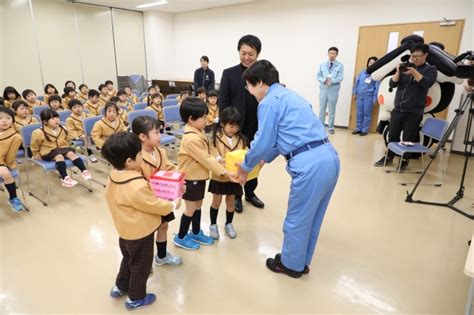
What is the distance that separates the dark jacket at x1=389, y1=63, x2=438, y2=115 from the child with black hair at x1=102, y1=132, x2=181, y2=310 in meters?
3.39

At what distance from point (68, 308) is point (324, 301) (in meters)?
1.51

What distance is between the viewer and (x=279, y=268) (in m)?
2.10

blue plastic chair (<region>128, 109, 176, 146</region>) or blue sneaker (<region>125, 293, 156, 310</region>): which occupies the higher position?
blue plastic chair (<region>128, 109, 176, 146</region>)

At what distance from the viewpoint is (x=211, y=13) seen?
8180 millimetres

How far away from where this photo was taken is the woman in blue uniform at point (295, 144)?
1.73m

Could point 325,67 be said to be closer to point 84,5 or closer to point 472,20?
point 472,20

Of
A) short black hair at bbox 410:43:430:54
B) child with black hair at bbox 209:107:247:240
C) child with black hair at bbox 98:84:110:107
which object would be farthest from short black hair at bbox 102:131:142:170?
child with black hair at bbox 98:84:110:107

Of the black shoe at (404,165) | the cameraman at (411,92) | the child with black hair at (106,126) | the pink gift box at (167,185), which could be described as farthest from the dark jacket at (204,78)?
the pink gift box at (167,185)

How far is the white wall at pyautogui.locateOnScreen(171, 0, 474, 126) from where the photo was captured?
5547 millimetres

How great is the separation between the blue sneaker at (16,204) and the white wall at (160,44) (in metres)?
6.93

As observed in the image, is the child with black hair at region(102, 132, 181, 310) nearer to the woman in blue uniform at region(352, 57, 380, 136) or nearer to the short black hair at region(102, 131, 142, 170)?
the short black hair at region(102, 131, 142, 170)

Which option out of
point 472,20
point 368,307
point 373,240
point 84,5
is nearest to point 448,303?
point 368,307

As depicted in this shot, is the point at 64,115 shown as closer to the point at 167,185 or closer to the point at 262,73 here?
the point at 167,185

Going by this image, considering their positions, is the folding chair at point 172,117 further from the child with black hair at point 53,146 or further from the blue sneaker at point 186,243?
the blue sneaker at point 186,243
